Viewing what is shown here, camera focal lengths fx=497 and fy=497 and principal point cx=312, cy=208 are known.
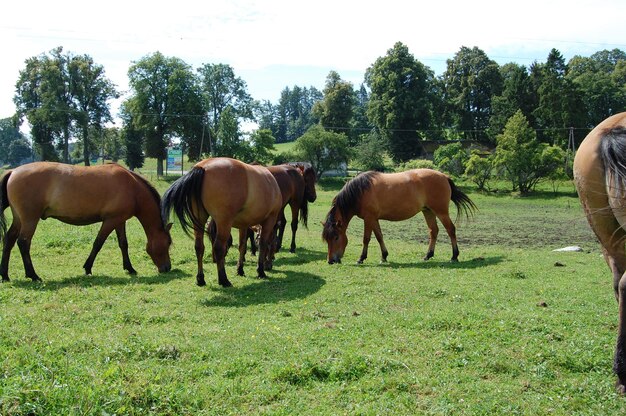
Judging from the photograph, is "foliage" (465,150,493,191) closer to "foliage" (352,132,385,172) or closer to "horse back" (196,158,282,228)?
"foliage" (352,132,385,172)

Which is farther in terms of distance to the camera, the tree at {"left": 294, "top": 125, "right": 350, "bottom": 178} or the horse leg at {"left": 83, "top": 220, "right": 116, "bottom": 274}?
the tree at {"left": 294, "top": 125, "right": 350, "bottom": 178}

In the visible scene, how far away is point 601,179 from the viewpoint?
181 inches

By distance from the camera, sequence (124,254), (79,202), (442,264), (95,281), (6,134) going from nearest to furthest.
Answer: (95,281), (79,202), (124,254), (442,264), (6,134)

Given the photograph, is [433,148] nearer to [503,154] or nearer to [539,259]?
[503,154]

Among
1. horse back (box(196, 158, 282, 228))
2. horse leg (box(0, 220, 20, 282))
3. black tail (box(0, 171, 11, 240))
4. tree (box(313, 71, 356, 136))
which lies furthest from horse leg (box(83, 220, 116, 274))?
tree (box(313, 71, 356, 136))

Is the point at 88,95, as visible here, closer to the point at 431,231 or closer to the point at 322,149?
the point at 322,149

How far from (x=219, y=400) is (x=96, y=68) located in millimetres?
66778

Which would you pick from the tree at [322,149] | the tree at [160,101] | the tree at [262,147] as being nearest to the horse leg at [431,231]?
the tree at [322,149]

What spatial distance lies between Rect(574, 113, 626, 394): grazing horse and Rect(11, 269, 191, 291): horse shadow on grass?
274 inches

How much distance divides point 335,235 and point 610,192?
793 cm

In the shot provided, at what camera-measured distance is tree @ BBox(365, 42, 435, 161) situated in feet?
200

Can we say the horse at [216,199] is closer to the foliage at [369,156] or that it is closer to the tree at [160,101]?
the foliage at [369,156]

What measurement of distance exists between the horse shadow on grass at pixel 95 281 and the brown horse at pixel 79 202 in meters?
0.35

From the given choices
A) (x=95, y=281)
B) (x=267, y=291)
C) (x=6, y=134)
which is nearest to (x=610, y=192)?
(x=267, y=291)
